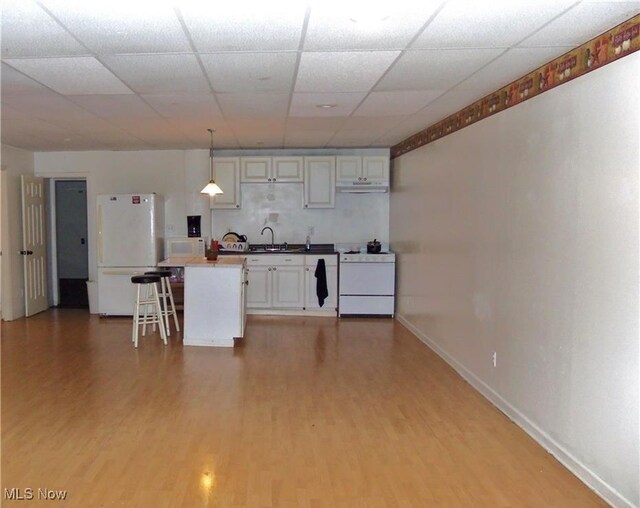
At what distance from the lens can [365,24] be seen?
2371 mm

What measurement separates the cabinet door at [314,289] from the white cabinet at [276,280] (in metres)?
0.07

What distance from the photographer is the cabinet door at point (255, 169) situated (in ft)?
22.5

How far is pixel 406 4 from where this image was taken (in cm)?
215

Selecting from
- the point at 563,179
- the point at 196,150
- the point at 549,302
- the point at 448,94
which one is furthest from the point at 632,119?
the point at 196,150

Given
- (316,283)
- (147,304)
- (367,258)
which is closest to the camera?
(147,304)

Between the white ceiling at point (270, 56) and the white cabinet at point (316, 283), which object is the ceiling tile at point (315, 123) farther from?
the white cabinet at point (316, 283)

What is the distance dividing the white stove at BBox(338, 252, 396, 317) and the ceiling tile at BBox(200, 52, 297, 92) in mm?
3364

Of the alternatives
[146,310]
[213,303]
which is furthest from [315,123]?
[146,310]

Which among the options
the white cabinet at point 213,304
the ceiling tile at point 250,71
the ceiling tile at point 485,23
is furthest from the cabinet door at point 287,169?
the ceiling tile at point 485,23

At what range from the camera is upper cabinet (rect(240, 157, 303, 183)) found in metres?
6.87

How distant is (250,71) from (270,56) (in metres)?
0.32

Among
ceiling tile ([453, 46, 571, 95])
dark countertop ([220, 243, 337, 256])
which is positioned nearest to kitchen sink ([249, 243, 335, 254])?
dark countertop ([220, 243, 337, 256])

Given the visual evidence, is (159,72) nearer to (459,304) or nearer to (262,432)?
(262,432)

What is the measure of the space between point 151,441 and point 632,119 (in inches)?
122
